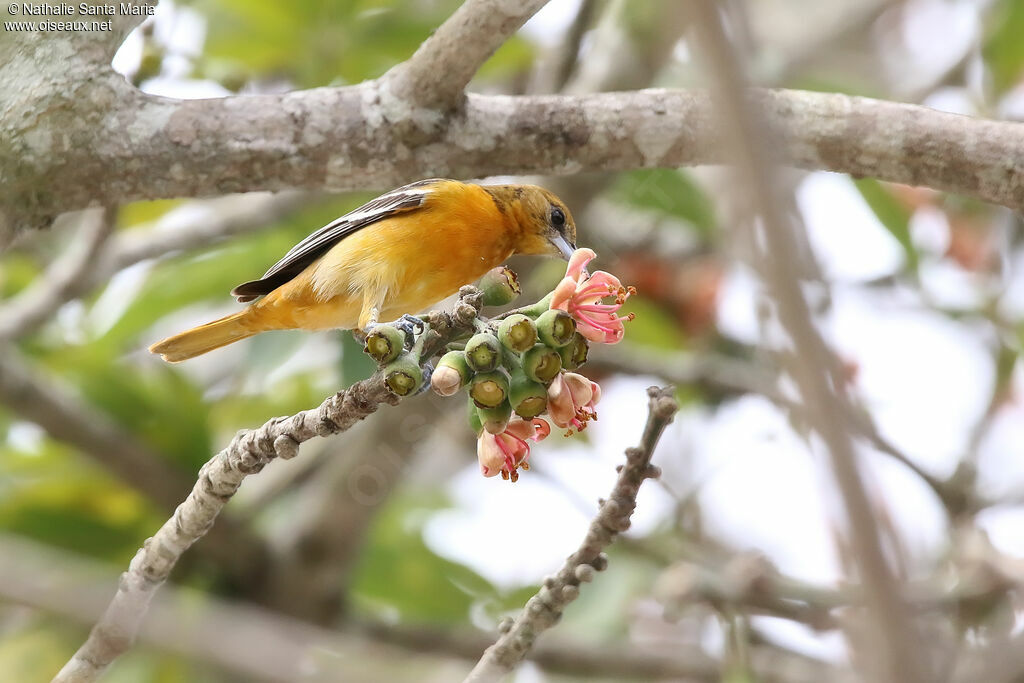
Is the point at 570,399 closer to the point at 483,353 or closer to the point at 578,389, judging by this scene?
the point at 578,389

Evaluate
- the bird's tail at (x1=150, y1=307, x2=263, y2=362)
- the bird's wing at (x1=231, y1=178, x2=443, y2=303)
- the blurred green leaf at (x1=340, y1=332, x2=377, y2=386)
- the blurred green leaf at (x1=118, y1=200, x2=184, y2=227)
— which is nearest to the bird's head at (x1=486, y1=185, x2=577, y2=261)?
the bird's wing at (x1=231, y1=178, x2=443, y2=303)

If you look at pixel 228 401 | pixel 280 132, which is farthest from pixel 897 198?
pixel 280 132

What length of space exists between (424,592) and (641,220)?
9.27ft

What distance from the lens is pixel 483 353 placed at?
217 cm

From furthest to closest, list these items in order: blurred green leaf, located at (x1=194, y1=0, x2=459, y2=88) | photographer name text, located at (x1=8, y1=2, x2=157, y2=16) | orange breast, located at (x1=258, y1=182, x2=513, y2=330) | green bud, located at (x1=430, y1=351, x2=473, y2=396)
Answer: blurred green leaf, located at (x1=194, y1=0, x2=459, y2=88) < orange breast, located at (x1=258, y1=182, x2=513, y2=330) < photographer name text, located at (x1=8, y1=2, x2=157, y2=16) < green bud, located at (x1=430, y1=351, x2=473, y2=396)

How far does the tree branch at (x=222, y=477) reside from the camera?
88.1 inches

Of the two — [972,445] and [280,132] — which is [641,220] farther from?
[280,132]

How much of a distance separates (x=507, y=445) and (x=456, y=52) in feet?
4.27

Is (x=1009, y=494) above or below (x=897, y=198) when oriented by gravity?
below

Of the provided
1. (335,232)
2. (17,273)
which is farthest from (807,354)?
(17,273)

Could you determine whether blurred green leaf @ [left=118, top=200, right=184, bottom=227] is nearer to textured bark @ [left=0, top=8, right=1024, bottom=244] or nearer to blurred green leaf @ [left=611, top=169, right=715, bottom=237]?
blurred green leaf @ [left=611, top=169, right=715, bottom=237]

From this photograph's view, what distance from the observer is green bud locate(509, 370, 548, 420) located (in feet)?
7.14

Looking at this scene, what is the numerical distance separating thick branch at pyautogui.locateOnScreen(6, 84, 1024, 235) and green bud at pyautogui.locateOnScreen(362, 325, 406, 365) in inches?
43.1

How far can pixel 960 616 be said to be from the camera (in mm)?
3643
